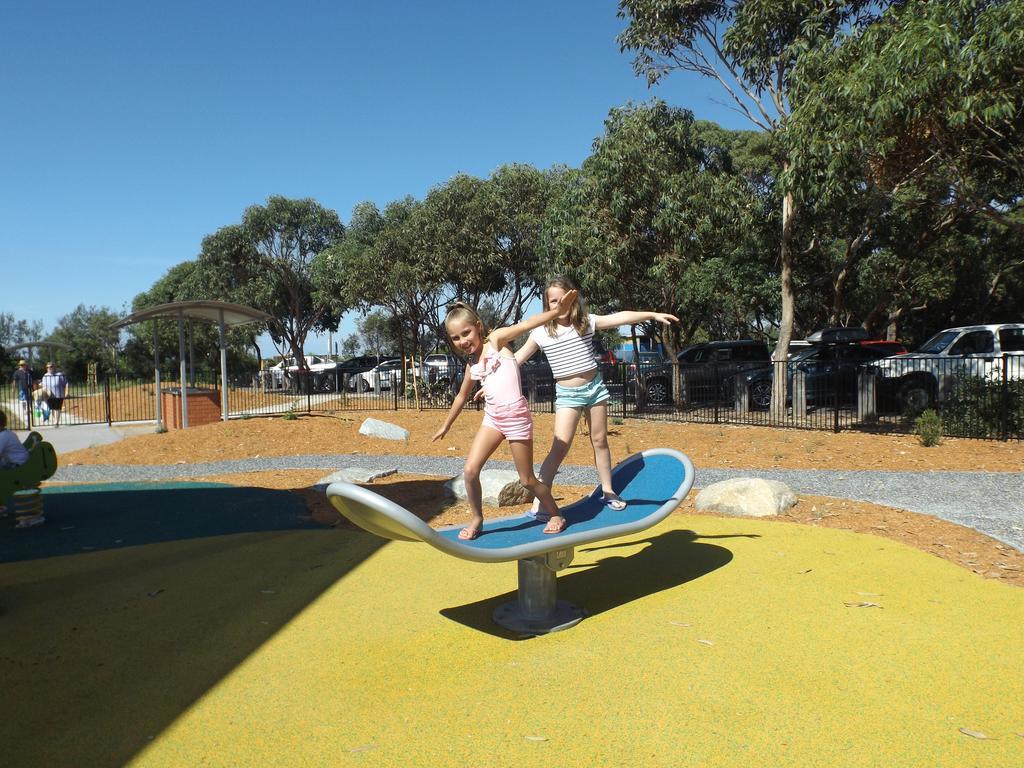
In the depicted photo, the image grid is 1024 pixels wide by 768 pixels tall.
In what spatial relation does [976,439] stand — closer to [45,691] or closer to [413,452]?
[413,452]

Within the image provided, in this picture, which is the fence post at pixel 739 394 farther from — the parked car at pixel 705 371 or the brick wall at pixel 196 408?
the brick wall at pixel 196 408

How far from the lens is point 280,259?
112 ft

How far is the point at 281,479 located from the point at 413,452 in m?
2.87

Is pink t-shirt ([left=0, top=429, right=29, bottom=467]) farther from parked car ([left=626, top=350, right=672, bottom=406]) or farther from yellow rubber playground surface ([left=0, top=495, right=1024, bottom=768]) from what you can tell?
parked car ([left=626, top=350, right=672, bottom=406])

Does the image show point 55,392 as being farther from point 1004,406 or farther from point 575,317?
point 1004,406

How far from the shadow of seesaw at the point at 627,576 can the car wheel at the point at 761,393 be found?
1181 centimetres

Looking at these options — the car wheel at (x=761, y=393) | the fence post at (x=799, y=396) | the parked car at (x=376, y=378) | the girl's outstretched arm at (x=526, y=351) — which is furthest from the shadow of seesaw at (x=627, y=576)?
the parked car at (x=376, y=378)

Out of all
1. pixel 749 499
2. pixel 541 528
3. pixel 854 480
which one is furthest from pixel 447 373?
pixel 541 528

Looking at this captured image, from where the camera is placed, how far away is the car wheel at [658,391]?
18.9 metres

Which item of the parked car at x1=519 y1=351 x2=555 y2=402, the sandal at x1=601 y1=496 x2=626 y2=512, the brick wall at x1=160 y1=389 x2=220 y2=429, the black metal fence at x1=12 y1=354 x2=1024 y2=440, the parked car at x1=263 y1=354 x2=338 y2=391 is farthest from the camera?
the parked car at x1=263 y1=354 x2=338 y2=391

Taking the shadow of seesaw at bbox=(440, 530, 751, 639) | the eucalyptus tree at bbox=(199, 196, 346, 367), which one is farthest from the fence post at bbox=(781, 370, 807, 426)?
the eucalyptus tree at bbox=(199, 196, 346, 367)

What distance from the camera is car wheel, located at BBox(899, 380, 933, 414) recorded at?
1308 cm

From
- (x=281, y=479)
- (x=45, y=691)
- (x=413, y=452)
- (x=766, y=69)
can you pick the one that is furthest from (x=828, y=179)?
(x=45, y=691)

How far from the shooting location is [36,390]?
754 inches
